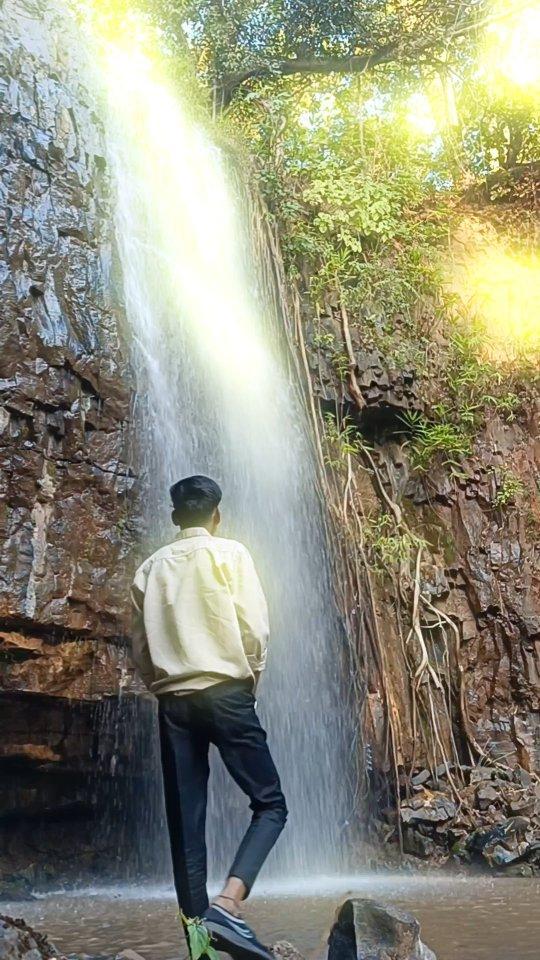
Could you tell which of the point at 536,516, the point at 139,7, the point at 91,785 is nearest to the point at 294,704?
the point at 91,785

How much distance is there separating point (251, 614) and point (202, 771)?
57 centimetres

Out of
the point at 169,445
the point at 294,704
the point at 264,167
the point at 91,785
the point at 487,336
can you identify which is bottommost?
the point at 91,785

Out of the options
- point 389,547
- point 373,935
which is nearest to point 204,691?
point 373,935

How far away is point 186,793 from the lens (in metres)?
3.18

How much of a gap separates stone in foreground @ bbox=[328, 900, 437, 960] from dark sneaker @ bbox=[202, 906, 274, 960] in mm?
257

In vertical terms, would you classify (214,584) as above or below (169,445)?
below

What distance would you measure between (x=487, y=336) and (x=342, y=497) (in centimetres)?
268

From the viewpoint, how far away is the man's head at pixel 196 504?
11.7 ft

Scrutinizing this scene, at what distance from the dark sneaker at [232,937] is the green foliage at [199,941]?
0.10 ft

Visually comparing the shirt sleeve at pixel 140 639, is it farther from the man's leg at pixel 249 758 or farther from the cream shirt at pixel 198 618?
the man's leg at pixel 249 758

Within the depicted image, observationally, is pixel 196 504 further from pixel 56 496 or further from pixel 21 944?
pixel 56 496

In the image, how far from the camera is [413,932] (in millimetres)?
2988

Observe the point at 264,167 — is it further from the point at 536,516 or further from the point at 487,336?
the point at 536,516

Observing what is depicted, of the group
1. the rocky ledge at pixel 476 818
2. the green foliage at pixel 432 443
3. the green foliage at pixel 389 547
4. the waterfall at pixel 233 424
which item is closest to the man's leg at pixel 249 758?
the waterfall at pixel 233 424
